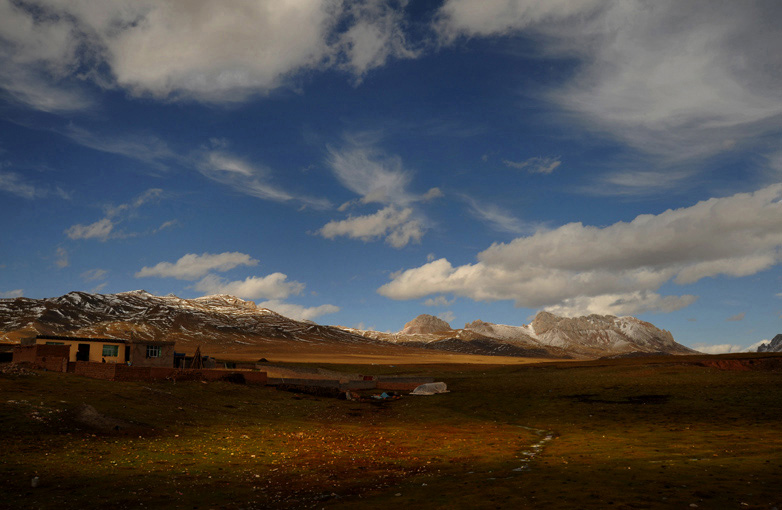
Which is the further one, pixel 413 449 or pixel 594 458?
pixel 413 449

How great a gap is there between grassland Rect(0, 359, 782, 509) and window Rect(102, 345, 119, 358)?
29.1m

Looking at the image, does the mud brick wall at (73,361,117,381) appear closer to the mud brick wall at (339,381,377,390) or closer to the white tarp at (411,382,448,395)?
the mud brick wall at (339,381,377,390)

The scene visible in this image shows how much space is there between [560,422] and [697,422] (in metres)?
11.1

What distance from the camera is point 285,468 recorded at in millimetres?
26359

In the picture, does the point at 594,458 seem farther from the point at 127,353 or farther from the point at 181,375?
the point at 127,353

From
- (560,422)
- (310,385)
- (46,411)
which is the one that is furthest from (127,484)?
(310,385)

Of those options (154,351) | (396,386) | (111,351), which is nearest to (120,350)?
(111,351)

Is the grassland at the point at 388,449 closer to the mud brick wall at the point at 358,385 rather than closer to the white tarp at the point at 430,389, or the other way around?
the white tarp at the point at 430,389

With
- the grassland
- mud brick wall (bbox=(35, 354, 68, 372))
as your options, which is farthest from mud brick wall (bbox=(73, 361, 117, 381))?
the grassland

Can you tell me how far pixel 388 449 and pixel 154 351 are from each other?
65913 mm

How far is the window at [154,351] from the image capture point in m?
84.5

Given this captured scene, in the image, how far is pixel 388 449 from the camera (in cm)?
3275

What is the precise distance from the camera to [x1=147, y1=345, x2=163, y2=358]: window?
84.5 metres

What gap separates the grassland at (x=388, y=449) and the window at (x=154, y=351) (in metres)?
27.0
